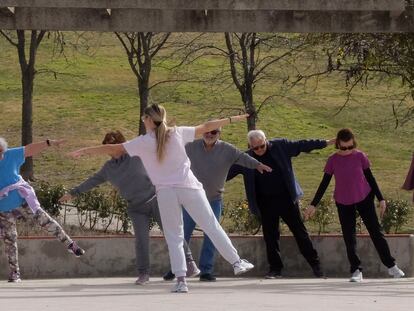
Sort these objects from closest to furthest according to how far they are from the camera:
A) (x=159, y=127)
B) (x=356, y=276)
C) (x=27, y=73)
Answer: (x=159, y=127), (x=356, y=276), (x=27, y=73)

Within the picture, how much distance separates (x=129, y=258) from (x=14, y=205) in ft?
5.72

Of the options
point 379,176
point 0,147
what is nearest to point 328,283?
point 0,147

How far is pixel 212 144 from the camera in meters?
12.1

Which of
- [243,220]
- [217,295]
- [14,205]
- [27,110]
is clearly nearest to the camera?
[217,295]

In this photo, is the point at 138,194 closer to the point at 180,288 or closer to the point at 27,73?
the point at 180,288

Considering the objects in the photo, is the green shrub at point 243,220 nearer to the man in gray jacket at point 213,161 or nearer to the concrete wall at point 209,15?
the concrete wall at point 209,15

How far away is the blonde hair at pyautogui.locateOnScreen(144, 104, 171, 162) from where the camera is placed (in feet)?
34.1

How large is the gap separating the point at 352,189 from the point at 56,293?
11.2ft

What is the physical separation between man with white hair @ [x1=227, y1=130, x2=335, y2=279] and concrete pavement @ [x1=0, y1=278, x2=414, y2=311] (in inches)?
15.4

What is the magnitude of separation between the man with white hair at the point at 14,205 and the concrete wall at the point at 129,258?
2.87 ft

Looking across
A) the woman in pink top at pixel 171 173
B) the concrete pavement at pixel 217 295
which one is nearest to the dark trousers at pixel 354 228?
the concrete pavement at pixel 217 295

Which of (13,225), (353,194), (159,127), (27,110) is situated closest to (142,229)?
(13,225)

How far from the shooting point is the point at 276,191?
41.4 feet

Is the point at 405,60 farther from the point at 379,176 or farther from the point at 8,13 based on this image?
the point at 379,176
